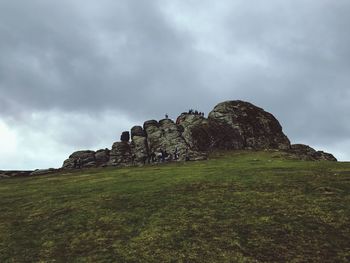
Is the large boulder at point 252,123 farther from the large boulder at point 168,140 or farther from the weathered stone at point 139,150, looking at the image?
the weathered stone at point 139,150

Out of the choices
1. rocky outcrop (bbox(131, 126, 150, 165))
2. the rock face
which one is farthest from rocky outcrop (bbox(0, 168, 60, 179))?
rocky outcrop (bbox(131, 126, 150, 165))

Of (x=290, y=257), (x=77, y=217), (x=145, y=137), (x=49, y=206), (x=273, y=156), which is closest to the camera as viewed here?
(x=290, y=257)

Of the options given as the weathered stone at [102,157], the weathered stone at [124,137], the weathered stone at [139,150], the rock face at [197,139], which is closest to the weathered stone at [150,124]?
the rock face at [197,139]

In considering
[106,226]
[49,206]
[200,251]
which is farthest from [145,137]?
[200,251]

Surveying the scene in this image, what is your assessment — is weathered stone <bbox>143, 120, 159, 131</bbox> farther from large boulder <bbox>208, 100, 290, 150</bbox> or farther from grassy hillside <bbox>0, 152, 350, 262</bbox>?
grassy hillside <bbox>0, 152, 350, 262</bbox>

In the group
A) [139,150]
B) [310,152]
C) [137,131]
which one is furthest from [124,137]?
[310,152]

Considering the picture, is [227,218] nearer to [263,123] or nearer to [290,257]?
[290,257]

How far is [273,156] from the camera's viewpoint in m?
105

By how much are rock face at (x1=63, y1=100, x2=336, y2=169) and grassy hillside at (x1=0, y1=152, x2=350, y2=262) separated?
6059 centimetres

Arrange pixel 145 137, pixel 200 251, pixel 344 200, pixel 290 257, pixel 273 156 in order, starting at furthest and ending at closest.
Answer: pixel 145 137 → pixel 273 156 → pixel 344 200 → pixel 200 251 → pixel 290 257

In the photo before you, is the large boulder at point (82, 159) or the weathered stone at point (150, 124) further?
the weathered stone at point (150, 124)

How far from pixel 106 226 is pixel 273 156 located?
70.1 metres

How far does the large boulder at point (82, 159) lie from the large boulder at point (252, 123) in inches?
1622

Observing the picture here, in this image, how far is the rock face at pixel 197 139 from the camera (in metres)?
124
